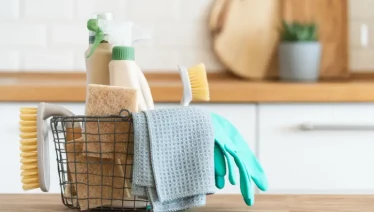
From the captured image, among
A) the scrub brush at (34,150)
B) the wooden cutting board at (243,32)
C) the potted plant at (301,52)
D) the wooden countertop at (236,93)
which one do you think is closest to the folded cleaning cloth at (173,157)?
the scrub brush at (34,150)

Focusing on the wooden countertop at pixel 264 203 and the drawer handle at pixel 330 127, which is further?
the drawer handle at pixel 330 127

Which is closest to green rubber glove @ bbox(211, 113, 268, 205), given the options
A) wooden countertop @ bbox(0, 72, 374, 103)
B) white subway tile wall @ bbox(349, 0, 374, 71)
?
wooden countertop @ bbox(0, 72, 374, 103)

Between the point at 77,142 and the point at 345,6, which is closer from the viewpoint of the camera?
the point at 77,142

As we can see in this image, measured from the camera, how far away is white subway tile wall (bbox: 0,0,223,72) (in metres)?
2.74

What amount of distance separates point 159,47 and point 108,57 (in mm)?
1706

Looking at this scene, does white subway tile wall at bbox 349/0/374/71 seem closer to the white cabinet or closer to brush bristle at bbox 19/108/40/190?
the white cabinet

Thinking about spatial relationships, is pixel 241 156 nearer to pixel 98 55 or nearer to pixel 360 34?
pixel 98 55

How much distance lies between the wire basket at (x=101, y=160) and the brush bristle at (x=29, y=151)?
0.03 meters

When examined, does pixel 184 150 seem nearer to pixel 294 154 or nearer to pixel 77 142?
pixel 77 142

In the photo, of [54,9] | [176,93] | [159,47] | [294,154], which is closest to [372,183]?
[294,154]

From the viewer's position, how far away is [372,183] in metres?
2.25

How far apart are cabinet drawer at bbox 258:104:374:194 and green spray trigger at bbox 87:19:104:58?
4.09 ft

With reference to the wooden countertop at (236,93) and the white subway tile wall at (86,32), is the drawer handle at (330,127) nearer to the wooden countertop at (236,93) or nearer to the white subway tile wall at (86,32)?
the wooden countertop at (236,93)

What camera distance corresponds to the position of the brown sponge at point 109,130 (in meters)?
0.98
